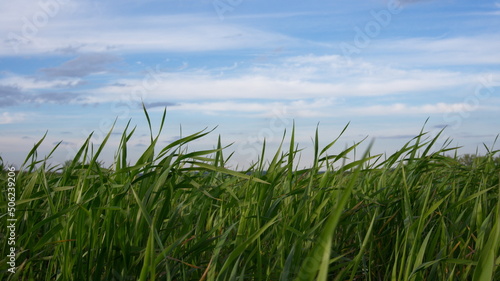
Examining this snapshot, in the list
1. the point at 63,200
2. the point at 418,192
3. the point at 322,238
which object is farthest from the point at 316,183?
the point at 322,238

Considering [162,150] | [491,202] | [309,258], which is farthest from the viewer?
[491,202]

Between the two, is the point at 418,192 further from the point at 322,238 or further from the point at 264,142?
the point at 322,238

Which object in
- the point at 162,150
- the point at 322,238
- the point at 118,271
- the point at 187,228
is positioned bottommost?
the point at 118,271

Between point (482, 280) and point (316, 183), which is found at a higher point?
point (316, 183)

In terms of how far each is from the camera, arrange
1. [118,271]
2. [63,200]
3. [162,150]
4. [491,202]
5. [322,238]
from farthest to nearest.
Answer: [491,202]
[63,200]
[162,150]
[118,271]
[322,238]

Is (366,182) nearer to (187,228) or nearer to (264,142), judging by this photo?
(264,142)

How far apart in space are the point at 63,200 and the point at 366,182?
6.63 feet

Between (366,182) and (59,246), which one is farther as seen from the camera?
(366,182)

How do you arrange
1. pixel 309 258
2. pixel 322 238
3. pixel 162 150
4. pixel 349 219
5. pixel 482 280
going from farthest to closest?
pixel 349 219 < pixel 162 150 < pixel 482 280 < pixel 309 258 < pixel 322 238

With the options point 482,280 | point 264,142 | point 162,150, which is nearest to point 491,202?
point 264,142

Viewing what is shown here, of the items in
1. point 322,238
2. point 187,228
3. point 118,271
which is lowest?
point 118,271

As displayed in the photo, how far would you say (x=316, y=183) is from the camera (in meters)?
3.24

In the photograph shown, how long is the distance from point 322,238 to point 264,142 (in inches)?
66.8

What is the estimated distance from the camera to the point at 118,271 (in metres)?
2.26
